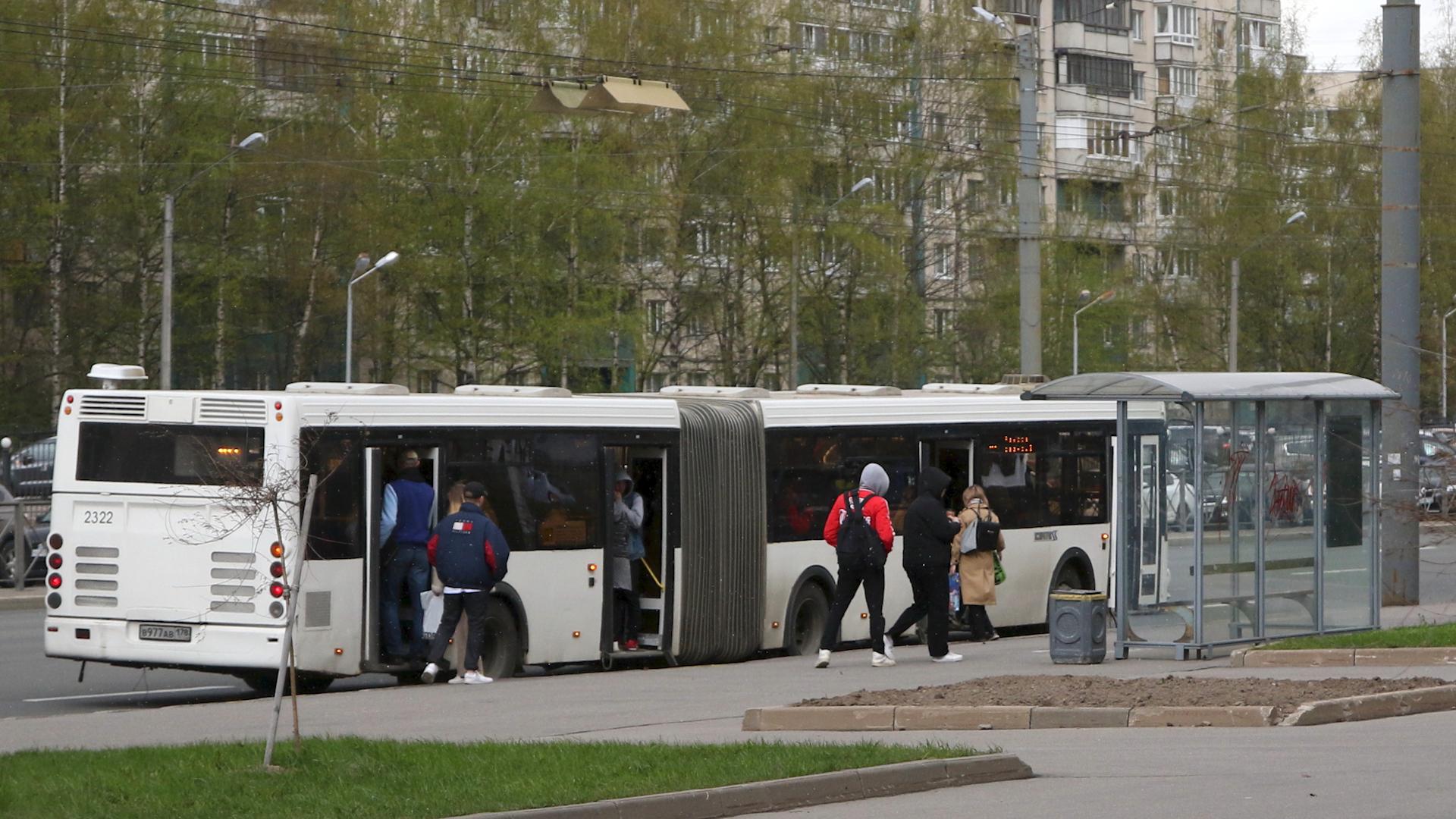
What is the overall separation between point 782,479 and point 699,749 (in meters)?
9.23

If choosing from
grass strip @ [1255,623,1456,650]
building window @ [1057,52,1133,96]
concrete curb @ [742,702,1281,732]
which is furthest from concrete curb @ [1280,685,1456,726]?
building window @ [1057,52,1133,96]

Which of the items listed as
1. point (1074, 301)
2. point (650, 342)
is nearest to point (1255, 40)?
point (1074, 301)

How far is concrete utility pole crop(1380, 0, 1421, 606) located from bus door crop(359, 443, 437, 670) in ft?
39.4

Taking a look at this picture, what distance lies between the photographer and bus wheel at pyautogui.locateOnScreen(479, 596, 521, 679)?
18.2 meters

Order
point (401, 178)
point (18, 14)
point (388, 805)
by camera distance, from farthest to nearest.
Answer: point (401, 178) → point (18, 14) → point (388, 805)

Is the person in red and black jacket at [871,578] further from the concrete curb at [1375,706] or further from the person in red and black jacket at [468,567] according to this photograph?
the concrete curb at [1375,706]

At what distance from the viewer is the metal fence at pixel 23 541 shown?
28.7 m

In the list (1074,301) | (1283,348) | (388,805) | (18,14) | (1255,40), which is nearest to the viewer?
(388,805)

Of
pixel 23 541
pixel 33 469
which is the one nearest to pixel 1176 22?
pixel 33 469

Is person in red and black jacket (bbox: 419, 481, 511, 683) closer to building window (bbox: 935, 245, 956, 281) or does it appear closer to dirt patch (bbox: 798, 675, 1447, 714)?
dirt patch (bbox: 798, 675, 1447, 714)

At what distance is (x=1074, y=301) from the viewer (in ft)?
220

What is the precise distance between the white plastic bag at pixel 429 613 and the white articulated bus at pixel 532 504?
0.27 m

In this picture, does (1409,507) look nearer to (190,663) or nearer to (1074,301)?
(190,663)

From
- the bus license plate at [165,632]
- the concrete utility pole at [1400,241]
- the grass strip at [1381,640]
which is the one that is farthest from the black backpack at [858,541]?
the concrete utility pole at [1400,241]
